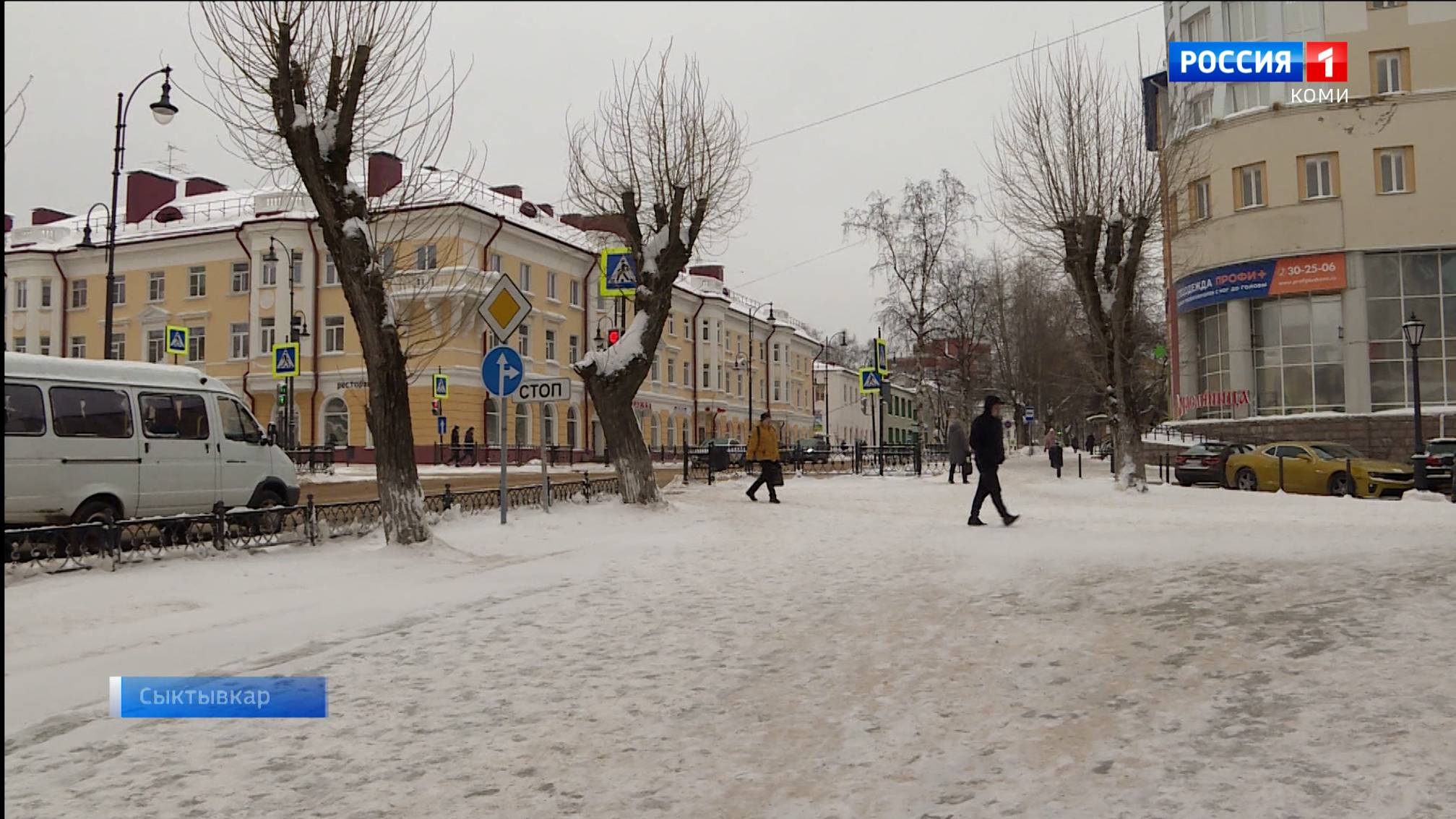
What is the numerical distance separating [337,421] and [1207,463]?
34.6m

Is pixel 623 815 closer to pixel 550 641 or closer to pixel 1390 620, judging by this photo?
pixel 550 641

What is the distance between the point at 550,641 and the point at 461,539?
17.9ft

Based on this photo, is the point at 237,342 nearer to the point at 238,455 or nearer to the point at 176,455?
the point at 238,455

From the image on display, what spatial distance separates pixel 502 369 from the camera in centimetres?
1288

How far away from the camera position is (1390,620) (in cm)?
651

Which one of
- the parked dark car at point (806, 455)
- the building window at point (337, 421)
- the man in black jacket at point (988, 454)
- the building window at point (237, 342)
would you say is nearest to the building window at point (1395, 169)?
the parked dark car at point (806, 455)

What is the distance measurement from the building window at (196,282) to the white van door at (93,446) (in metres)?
40.9

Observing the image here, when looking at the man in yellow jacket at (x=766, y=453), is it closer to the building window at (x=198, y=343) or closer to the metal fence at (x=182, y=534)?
the metal fence at (x=182, y=534)

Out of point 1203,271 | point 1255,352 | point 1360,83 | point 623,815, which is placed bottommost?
point 623,815

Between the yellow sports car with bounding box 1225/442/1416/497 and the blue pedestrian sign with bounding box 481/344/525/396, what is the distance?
58.5ft

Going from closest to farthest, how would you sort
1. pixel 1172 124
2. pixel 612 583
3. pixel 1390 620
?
1. pixel 1390 620
2. pixel 612 583
3. pixel 1172 124

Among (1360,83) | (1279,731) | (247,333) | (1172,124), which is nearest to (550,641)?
(1279,731)

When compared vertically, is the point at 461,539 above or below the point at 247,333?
below

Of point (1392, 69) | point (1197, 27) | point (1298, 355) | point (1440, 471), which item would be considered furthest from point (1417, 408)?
point (1197, 27)
